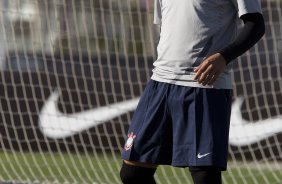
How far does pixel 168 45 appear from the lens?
3408mm

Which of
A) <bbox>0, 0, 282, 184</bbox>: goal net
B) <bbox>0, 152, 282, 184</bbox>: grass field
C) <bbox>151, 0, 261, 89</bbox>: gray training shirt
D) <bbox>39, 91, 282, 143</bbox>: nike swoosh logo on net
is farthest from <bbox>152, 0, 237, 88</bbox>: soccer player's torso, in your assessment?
<bbox>39, 91, 282, 143</bbox>: nike swoosh logo on net

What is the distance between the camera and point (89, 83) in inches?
287

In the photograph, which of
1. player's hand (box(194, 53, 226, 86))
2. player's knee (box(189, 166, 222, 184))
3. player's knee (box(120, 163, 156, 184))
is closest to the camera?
player's hand (box(194, 53, 226, 86))

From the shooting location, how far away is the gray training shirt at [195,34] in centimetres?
334

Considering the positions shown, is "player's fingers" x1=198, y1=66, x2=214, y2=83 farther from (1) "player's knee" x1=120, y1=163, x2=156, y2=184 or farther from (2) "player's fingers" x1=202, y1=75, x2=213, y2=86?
(1) "player's knee" x1=120, y1=163, x2=156, y2=184

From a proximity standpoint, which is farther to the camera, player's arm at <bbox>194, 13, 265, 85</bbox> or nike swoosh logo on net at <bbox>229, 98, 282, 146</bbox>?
nike swoosh logo on net at <bbox>229, 98, 282, 146</bbox>

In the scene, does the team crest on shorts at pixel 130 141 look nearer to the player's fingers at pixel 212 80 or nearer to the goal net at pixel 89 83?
the player's fingers at pixel 212 80

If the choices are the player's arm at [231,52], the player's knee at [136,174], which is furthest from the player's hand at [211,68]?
the player's knee at [136,174]

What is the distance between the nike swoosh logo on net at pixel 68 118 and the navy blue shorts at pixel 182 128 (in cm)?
391

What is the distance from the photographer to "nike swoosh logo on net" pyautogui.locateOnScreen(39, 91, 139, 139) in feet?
24.2

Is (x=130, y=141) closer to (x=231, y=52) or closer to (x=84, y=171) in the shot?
(x=231, y=52)

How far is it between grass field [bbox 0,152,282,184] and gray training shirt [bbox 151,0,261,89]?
2.84m

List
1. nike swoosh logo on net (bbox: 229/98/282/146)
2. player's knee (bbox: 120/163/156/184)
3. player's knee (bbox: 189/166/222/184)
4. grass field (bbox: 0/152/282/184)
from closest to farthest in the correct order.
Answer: player's knee (bbox: 189/166/222/184), player's knee (bbox: 120/163/156/184), grass field (bbox: 0/152/282/184), nike swoosh logo on net (bbox: 229/98/282/146)

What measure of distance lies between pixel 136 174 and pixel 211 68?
19.6 inches
